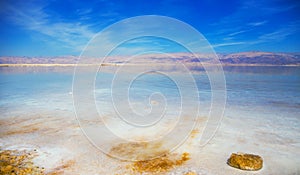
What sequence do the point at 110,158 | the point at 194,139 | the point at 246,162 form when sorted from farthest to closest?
the point at 194,139 → the point at 110,158 → the point at 246,162

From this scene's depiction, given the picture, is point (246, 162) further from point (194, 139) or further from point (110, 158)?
point (110, 158)

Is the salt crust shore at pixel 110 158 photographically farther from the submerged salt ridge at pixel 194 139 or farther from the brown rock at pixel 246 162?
the brown rock at pixel 246 162

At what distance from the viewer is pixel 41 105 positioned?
33.4 feet

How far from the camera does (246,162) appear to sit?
444 cm

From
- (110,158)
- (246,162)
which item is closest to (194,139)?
(246,162)

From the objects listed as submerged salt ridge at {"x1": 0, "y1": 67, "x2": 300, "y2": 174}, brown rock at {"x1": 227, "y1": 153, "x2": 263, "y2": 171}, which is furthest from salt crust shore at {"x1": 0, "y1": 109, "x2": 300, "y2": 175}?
brown rock at {"x1": 227, "y1": 153, "x2": 263, "y2": 171}

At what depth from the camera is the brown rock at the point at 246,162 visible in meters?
4.35

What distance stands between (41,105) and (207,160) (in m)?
8.77

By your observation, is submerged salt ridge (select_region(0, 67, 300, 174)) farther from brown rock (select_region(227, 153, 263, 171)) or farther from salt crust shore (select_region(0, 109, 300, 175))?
brown rock (select_region(227, 153, 263, 171))

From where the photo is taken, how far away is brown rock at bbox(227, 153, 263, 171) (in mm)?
4348

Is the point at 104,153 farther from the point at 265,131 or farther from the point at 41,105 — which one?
the point at 41,105

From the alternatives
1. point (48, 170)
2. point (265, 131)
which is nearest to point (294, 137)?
point (265, 131)

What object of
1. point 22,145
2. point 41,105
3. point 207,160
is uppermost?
point 41,105

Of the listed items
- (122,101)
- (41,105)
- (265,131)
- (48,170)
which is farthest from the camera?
(122,101)
